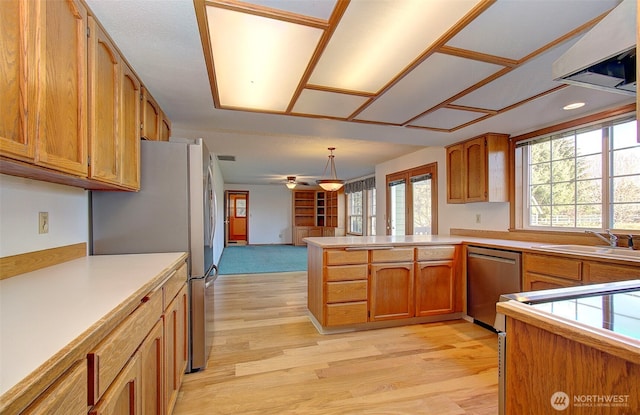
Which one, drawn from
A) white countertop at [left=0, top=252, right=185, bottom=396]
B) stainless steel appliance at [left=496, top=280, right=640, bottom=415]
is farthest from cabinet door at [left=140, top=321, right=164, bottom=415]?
stainless steel appliance at [left=496, top=280, right=640, bottom=415]

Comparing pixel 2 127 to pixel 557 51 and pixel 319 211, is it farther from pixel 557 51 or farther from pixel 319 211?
pixel 319 211

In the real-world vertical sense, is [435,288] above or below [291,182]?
below

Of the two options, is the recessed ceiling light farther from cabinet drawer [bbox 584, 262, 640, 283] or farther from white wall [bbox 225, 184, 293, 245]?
white wall [bbox 225, 184, 293, 245]

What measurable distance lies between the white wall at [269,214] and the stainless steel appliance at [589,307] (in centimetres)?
980

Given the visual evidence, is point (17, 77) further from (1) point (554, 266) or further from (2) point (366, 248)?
(1) point (554, 266)

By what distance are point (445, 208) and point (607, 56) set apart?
3.30 m

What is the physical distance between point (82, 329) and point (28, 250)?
104cm

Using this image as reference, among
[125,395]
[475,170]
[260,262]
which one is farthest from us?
[260,262]

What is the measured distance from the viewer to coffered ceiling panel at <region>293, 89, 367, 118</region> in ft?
7.50

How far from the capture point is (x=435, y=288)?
316 cm

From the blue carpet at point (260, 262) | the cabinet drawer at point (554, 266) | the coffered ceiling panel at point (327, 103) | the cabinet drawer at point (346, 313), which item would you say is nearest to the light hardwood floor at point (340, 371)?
the cabinet drawer at point (346, 313)

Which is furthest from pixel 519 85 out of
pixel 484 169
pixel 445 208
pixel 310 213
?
pixel 310 213

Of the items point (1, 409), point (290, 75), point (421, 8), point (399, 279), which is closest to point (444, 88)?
point (421, 8)

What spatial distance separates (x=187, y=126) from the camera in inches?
124
